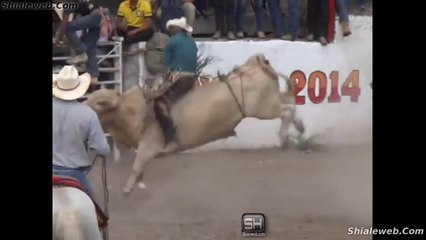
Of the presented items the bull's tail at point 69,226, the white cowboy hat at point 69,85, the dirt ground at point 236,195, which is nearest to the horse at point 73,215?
the bull's tail at point 69,226

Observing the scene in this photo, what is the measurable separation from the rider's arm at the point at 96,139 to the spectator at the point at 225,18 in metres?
1.20

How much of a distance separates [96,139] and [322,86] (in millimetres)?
1844

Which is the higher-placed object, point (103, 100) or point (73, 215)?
point (103, 100)

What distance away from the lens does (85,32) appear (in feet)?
25.9

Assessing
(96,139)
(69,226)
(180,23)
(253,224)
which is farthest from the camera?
(253,224)

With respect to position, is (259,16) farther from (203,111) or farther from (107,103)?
(107,103)

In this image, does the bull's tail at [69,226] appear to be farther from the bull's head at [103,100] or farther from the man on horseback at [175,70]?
the man on horseback at [175,70]

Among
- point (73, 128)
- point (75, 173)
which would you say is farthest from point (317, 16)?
point (75, 173)

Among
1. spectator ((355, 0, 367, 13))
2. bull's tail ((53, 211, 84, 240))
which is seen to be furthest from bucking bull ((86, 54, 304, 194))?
bull's tail ((53, 211, 84, 240))

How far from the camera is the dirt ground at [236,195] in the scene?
315 inches

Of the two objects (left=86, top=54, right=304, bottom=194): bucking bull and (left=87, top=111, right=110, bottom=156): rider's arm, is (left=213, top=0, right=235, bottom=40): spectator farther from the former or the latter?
(left=87, top=111, right=110, bottom=156): rider's arm

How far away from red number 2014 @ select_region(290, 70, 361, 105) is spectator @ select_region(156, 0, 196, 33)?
90 cm

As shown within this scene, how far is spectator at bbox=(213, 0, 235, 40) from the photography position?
798 centimetres
